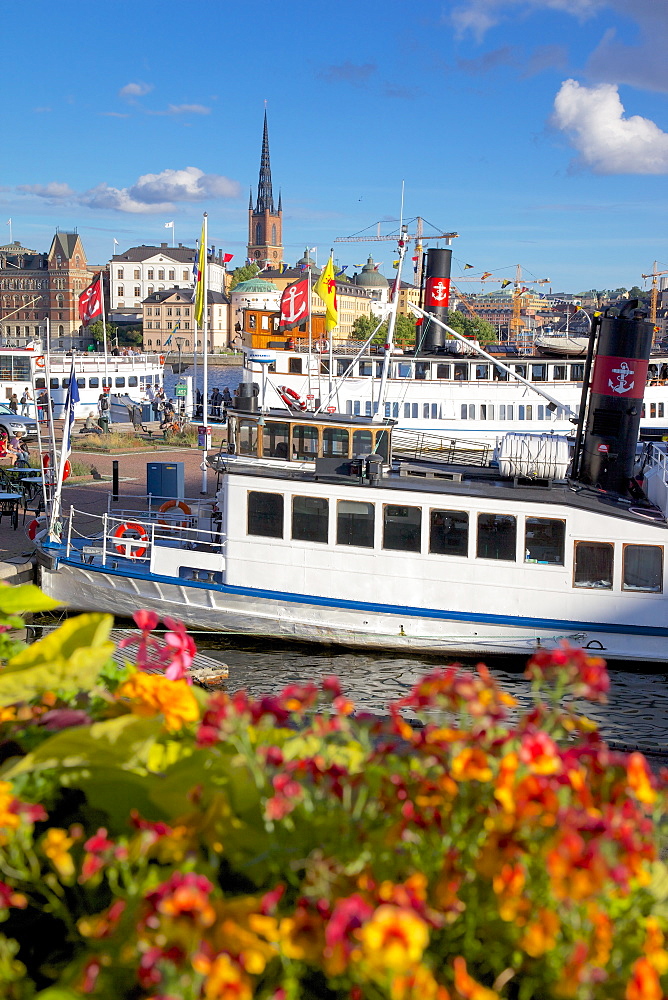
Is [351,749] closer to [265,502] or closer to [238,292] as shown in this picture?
[265,502]

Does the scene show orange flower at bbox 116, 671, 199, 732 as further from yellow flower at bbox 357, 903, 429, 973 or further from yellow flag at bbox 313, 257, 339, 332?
yellow flag at bbox 313, 257, 339, 332

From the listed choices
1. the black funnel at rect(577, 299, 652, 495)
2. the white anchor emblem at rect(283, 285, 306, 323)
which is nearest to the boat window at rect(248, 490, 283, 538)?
the black funnel at rect(577, 299, 652, 495)

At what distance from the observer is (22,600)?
3.66 metres

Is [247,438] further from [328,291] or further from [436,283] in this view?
[436,283]

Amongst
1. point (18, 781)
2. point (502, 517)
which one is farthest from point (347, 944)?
point (502, 517)

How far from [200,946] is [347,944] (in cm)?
32

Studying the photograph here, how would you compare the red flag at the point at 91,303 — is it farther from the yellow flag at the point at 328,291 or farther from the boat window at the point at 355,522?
the boat window at the point at 355,522

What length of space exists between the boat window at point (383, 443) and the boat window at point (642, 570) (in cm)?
484

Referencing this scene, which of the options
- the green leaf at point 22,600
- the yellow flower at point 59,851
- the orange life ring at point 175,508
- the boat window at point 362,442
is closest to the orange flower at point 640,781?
the yellow flower at point 59,851

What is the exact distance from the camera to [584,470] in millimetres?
19047

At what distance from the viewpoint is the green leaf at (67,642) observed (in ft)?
10.0

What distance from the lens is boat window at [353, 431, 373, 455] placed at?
18.0 metres

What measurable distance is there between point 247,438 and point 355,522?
11.1ft

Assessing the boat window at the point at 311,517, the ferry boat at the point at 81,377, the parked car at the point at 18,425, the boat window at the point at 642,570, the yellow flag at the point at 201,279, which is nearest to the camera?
the boat window at the point at 642,570
